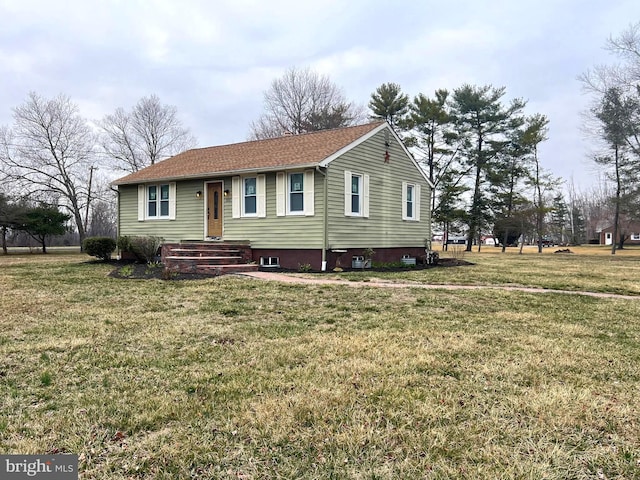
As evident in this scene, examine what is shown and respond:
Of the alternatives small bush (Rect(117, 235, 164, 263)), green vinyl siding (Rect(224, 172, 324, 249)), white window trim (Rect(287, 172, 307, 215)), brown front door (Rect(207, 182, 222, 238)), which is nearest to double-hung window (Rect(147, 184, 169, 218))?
small bush (Rect(117, 235, 164, 263))

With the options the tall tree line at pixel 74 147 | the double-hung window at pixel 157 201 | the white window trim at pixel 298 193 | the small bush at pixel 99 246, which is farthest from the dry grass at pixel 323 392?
the tall tree line at pixel 74 147

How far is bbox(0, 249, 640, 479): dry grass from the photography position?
2.21 m

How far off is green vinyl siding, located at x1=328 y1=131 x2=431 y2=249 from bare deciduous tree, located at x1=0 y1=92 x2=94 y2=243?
24.8 meters

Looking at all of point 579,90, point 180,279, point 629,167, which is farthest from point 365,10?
point 629,167

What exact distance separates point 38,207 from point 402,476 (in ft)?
105

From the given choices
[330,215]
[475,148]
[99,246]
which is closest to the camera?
[330,215]

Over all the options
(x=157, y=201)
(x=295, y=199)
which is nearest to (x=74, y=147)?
(x=157, y=201)

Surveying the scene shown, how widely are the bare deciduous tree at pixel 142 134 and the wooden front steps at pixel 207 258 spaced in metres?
25.4

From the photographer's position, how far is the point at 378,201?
1405 centimetres

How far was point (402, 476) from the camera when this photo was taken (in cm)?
204

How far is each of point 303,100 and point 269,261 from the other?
78.4ft

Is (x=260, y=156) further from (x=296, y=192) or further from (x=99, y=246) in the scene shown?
(x=99, y=246)

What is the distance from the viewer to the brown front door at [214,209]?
45.4ft

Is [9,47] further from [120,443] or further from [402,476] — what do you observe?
[402,476]
